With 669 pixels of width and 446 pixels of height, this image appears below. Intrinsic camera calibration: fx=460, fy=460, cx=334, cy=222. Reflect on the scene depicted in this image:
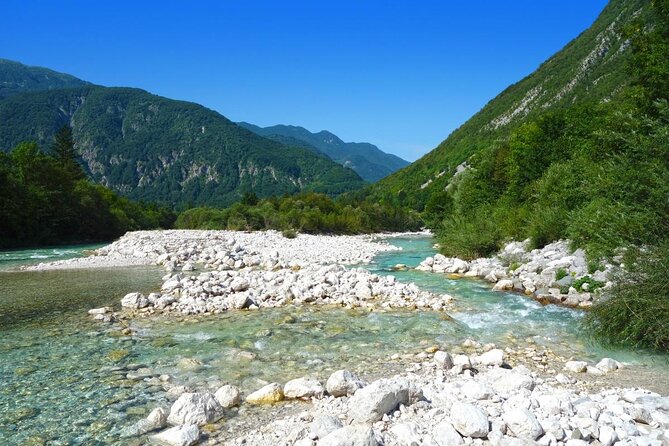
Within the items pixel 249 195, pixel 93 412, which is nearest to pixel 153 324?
pixel 93 412

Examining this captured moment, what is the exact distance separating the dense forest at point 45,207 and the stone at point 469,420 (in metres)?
46.2

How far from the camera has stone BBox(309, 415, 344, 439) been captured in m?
5.38

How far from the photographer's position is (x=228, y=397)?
6.71 metres

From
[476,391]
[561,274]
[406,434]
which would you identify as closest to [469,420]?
[406,434]

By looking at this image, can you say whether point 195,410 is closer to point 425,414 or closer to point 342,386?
point 342,386

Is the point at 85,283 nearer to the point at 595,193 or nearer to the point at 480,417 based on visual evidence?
the point at 480,417

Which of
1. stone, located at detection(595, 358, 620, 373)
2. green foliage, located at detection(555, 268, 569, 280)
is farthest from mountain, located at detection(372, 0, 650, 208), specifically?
stone, located at detection(595, 358, 620, 373)

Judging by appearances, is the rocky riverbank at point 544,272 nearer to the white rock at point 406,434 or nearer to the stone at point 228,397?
the white rock at point 406,434

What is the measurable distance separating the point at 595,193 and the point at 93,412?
17.7 m

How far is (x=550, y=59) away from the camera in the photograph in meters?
123

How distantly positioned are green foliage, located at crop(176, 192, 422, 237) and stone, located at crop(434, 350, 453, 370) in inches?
1607

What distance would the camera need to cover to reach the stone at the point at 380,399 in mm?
5809

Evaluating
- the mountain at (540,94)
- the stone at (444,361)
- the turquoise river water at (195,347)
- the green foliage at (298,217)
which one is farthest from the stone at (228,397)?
the mountain at (540,94)

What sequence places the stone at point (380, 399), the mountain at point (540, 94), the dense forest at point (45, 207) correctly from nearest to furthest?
the stone at point (380, 399) < the dense forest at point (45, 207) < the mountain at point (540, 94)
